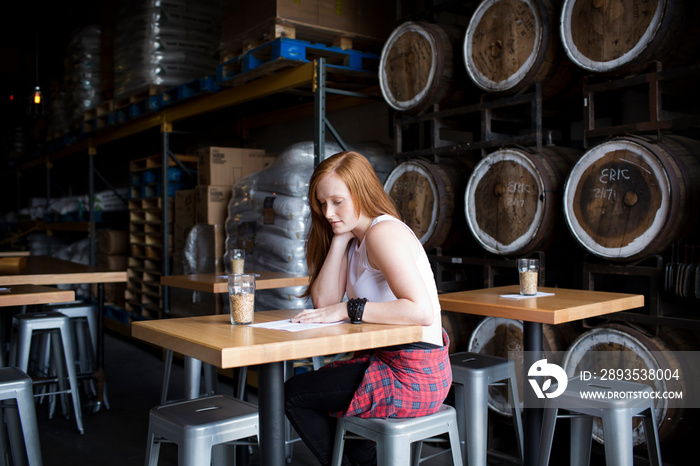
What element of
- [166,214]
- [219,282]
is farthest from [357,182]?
[166,214]

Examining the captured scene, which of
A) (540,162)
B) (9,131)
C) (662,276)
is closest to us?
(662,276)

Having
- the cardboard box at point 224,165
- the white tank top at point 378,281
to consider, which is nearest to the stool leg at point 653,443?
the white tank top at point 378,281

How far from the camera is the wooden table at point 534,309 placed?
2.64 meters

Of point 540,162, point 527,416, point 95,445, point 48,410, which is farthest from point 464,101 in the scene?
point 48,410

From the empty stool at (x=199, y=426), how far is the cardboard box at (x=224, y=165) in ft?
13.3

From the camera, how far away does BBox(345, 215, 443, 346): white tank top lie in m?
2.32

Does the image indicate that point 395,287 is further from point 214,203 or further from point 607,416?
point 214,203

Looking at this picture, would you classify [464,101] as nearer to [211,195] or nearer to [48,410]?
[211,195]

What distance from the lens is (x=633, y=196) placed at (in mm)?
3195

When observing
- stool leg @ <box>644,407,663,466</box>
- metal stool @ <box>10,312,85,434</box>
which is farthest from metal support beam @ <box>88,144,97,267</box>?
stool leg @ <box>644,407,663,466</box>

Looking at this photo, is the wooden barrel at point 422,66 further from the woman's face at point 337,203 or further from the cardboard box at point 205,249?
the cardboard box at point 205,249

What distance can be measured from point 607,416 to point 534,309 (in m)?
0.50

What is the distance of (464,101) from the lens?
14.8 feet

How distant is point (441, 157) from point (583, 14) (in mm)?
1440
